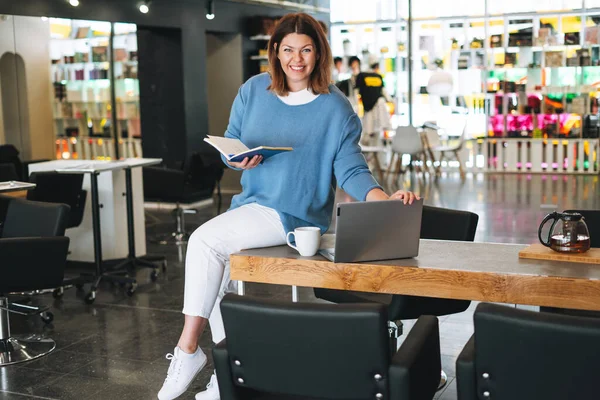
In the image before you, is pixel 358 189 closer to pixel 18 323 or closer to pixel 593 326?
pixel 593 326

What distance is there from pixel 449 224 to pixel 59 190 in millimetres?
3503

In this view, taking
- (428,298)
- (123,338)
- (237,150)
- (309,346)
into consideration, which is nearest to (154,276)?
(123,338)

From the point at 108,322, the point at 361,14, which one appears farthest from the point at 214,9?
the point at 108,322

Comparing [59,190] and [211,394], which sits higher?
[59,190]

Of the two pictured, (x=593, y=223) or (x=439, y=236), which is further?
(x=439, y=236)

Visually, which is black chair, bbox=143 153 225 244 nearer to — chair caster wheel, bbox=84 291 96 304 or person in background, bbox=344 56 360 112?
chair caster wheel, bbox=84 291 96 304

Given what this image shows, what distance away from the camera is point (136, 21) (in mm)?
10531

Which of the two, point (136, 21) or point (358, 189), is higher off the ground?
point (136, 21)

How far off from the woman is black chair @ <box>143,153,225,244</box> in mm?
5103

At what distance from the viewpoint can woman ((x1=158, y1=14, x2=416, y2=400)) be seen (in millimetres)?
3283

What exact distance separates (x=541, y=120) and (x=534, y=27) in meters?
1.69

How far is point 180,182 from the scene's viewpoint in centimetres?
848

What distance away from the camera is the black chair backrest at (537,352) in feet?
6.75

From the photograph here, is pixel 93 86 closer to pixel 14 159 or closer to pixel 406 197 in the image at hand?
pixel 14 159
